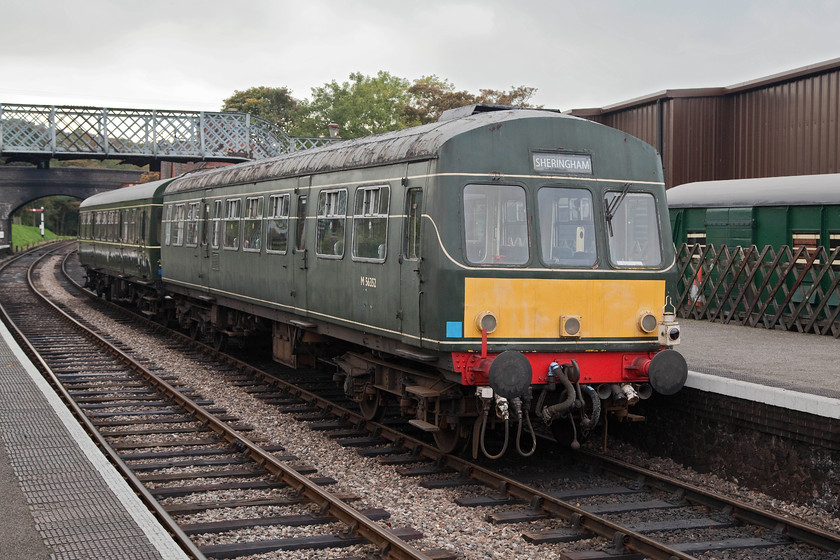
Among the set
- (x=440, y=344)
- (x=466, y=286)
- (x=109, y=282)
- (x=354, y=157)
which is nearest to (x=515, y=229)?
(x=466, y=286)

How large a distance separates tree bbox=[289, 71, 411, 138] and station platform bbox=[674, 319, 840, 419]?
161 feet

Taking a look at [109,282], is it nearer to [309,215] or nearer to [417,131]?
[309,215]

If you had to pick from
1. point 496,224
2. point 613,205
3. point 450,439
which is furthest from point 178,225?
point 613,205

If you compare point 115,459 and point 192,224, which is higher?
point 192,224

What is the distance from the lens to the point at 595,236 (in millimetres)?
8945

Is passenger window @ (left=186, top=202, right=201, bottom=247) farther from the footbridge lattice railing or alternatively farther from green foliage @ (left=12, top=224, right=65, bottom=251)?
green foliage @ (left=12, top=224, right=65, bottom=251)

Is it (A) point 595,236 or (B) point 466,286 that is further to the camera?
(A) point 595,236

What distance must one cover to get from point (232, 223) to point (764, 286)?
9005mm

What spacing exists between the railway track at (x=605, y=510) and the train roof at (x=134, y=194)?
42.7 ft

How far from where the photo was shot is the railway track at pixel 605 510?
22.9ft

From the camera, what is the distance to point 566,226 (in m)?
8.88

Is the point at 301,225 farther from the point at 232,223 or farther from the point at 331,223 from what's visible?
the point at 232,223

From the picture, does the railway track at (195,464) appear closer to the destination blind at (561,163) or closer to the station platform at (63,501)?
the station platform at (63,501)

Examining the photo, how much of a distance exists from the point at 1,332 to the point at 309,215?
32.4 feet
